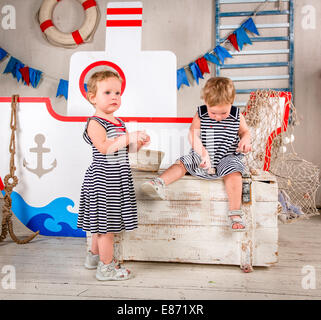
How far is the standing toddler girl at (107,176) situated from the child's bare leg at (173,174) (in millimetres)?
183

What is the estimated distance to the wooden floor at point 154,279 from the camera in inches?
46.8

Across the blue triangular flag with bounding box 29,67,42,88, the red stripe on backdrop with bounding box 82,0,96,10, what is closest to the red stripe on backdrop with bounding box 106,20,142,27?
the red stripe on backdrop with bounding box 82,0,96,10

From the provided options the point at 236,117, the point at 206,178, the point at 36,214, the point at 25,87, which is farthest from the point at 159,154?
the point at 25,87

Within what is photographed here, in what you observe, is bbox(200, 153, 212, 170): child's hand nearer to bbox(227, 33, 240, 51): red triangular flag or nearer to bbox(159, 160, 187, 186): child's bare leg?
bbox(159, 160, 187, 186): child's bare leg

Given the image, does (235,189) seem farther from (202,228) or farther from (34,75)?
(34,75)

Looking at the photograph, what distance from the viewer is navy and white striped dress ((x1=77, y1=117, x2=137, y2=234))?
1.30 meters

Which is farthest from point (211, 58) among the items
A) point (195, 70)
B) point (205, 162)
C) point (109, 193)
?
point (109, 193)

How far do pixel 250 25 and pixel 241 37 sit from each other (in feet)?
0.40

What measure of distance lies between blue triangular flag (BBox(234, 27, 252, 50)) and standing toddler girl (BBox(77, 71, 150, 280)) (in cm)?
180

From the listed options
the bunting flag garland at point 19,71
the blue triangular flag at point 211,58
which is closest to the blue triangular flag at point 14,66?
the bunting flag garland at point 19,71

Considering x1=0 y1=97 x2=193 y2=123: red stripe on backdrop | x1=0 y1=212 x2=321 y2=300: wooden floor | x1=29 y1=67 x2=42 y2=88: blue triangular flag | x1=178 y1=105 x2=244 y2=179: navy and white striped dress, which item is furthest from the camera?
x1=29 y1=67 x2=42 y2=88: blue triangular flag

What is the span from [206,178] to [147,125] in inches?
24.3

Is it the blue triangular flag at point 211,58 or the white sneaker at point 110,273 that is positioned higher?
the blue triangular flag at point 211,58

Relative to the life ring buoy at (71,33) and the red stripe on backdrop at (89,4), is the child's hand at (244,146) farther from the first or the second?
the red stripe on backdrop at (89,4)
